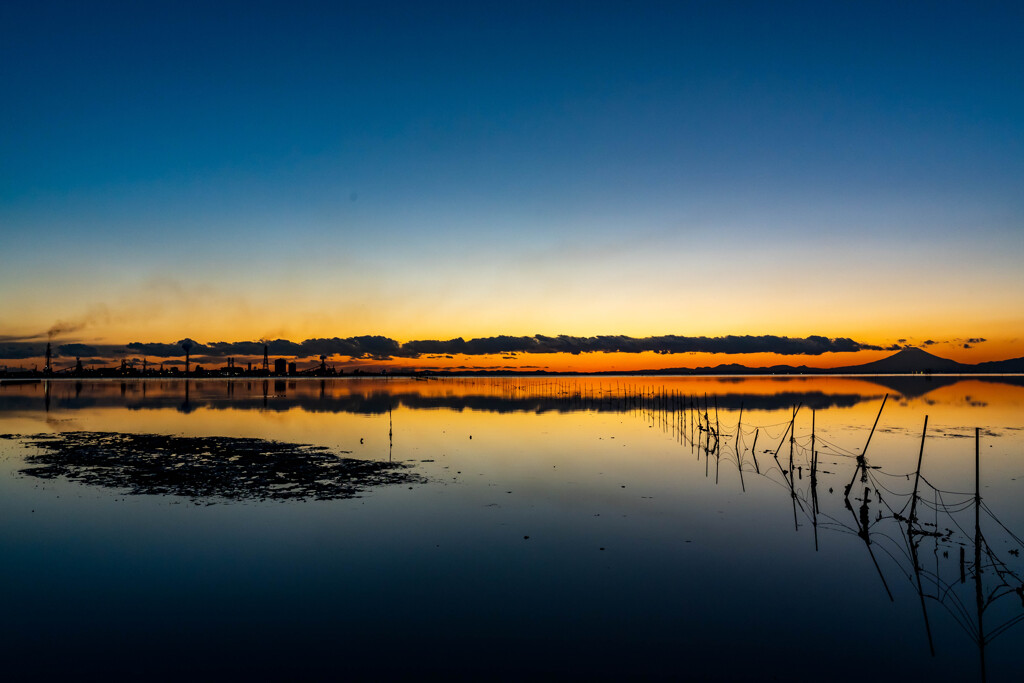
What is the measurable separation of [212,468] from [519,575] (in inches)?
813

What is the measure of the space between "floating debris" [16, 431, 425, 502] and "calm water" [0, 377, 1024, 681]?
0.40 m

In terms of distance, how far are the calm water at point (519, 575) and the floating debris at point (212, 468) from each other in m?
0.40

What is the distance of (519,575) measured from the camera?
16766 mm

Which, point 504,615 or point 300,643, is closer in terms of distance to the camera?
point 300,643

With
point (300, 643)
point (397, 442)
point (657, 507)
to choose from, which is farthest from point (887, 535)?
point (397, 442)

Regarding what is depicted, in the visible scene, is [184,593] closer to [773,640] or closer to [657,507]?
[773,640]

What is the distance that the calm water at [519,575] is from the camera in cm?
1239

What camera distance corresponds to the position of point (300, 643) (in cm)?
1272

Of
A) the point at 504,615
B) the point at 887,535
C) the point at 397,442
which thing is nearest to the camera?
the point at 504,615

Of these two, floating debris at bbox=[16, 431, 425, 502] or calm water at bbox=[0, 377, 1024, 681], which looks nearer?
calm water at bbox=[0, 377, 1024, 681]

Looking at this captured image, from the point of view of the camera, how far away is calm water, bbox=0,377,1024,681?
1239 centimetres

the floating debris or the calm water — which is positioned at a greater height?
the floating debris

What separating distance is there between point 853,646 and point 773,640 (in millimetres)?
1720

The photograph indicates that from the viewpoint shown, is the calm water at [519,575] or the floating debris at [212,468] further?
the floating debris at [212,468]
